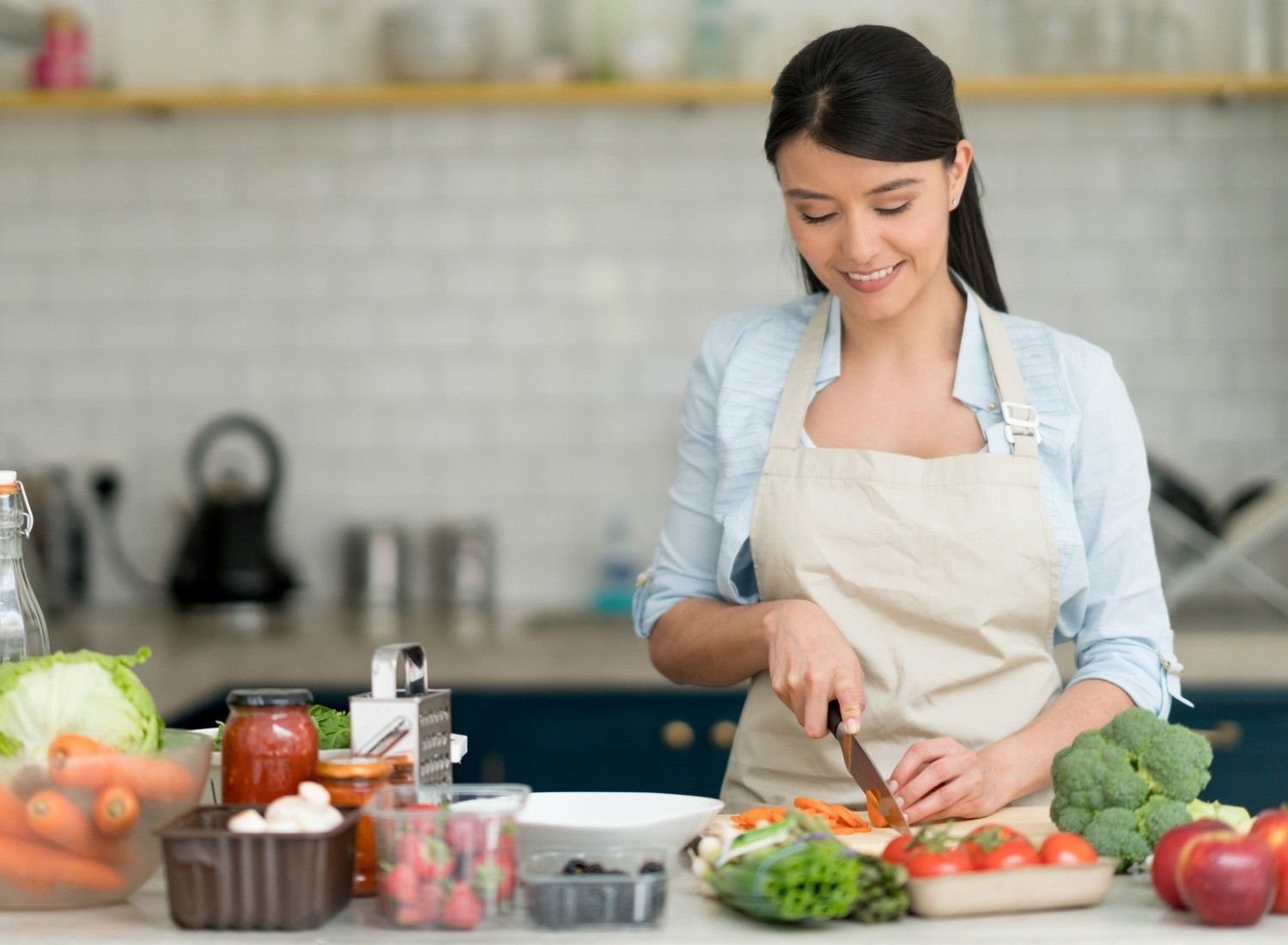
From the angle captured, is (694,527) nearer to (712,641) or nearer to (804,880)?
(712,641)

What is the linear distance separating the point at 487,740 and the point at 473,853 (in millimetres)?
2160

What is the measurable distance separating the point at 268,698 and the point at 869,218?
88 cm

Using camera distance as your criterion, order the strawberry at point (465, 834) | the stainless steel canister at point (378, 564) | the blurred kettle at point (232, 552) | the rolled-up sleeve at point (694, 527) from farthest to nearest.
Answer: the stainless steel canister at point (378, 564) → the blurred kettle at point (232, 552) → the rolled-up sleeve at point (694, 527) → the strawberry at point (465, 834)

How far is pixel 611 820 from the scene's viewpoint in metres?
1.46

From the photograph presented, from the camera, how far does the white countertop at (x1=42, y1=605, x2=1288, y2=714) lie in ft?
10.8

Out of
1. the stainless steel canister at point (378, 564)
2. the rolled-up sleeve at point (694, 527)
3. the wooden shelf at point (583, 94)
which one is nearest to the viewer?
the rolled-up sleeve at point (694, 527)

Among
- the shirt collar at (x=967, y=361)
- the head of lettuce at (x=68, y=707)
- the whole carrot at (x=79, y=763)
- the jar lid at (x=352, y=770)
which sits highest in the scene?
the shirt collar at (x=967, y=361)

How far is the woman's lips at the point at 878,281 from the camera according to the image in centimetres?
188

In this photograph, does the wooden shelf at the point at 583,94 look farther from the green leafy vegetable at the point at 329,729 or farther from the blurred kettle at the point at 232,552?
the green leafy vegetable at the point at 329,729

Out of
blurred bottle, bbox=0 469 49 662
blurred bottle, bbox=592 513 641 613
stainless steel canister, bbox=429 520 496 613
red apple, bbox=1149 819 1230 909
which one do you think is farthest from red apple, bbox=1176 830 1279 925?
stainless steel canister, bbox=429 520 496 613

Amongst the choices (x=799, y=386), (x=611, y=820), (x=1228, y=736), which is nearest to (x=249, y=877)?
(x=611, y=820)

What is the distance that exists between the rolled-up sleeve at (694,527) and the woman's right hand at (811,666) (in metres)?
0.25

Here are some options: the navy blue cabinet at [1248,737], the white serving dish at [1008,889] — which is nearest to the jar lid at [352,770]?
the white serving dish at [1008,889]

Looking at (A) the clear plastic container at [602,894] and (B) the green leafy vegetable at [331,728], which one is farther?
(B) the green leafy vegetable at [331,728]
